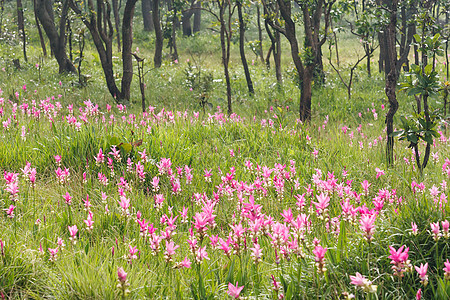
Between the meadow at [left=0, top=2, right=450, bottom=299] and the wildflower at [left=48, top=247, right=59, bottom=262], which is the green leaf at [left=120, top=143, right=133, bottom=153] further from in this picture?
the wildflower at [left=48, top=247, right=59, bottom=262]

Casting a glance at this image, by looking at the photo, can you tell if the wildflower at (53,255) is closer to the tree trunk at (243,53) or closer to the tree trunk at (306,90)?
the tree trunk at (306,90)

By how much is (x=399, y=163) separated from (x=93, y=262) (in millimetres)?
3565

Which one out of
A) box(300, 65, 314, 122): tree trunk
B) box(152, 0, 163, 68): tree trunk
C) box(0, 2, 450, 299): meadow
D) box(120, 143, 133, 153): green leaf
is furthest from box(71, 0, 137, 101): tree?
box(120, 143, 133, 153): green leaf

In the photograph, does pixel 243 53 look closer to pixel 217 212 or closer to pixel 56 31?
pixel 56 31

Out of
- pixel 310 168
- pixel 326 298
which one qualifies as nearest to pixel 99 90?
pixel 310 168

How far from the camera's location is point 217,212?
3199mm

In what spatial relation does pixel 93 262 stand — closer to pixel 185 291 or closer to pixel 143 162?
pixel 185 291

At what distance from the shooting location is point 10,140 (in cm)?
480

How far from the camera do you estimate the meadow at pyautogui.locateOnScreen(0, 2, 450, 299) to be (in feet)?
6.99

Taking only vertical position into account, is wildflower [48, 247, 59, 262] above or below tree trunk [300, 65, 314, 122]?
below

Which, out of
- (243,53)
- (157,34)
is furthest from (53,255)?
(157,34)

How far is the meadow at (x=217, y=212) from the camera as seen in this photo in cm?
213

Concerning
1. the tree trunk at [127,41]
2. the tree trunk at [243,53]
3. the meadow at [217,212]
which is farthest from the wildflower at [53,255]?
the tree trunk at [243,53]

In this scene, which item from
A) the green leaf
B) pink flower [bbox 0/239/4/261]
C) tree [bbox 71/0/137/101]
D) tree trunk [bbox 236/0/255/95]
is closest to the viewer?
pink flower [bbox 0/239/4/261]
